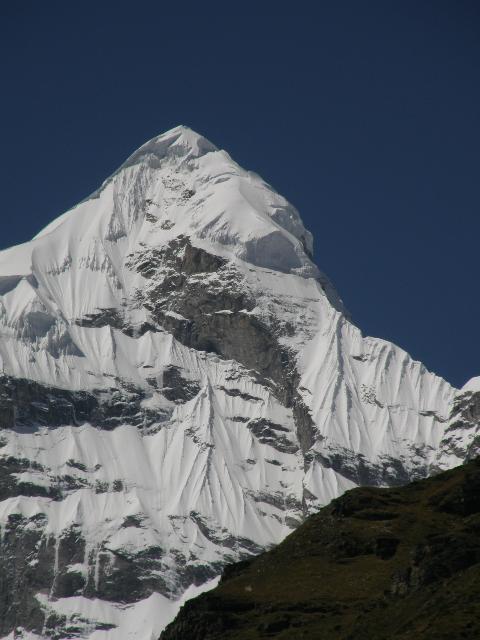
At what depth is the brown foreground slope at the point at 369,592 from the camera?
492 ft

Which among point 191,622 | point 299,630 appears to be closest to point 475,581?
point 299,630

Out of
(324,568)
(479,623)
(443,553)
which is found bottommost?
(479,623)

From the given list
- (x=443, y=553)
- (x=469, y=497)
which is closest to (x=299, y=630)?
(x=443, y=553)

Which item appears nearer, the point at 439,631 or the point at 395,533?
the point at 439,631

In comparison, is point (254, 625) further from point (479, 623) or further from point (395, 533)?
point (479, 623)

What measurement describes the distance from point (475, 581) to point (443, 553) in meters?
11.5

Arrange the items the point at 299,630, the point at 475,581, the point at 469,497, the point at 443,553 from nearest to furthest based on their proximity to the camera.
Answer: the point at 475,581, the point at 443,553, the point at 299,630, the point at 469,497

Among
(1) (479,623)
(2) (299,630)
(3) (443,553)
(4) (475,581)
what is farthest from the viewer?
(2) (299,630)

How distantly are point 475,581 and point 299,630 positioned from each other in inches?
1018

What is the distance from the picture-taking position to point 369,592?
180 m

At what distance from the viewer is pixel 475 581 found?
495 ft

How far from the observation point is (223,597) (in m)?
186

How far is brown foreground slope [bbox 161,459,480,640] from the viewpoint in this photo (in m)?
150

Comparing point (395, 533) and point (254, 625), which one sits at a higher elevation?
point (395, 533)
